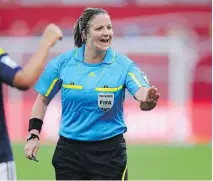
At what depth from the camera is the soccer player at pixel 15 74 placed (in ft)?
17.8

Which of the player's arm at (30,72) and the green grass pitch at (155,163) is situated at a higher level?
the player's arm at (30,72)

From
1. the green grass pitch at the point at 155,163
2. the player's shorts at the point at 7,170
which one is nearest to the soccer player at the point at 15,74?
the player's shorts at the point at 7,170

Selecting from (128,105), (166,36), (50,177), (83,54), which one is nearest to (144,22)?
(166,36)

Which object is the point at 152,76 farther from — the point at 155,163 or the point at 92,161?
the point at 92,161

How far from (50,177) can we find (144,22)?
38.5 ft

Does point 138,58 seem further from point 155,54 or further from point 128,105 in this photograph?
point 128,105

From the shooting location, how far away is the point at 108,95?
673 centimetres

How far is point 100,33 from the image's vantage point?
22.6 feet

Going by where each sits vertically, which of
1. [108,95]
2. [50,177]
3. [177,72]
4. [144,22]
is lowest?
[50,177]

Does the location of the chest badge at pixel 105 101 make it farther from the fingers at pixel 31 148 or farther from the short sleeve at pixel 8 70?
the short sleeve at pixel 8 70

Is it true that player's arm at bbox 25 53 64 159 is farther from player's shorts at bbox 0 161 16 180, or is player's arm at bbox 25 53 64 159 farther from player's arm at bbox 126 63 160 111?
player's shorts at bbox 0 161 16 180

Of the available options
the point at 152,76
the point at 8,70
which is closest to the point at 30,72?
the point at 8,70

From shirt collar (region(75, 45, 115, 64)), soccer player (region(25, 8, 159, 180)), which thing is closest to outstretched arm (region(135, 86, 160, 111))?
soccer player (region(25, 8, 159, 180))

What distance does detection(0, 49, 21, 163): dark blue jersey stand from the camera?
549cm
